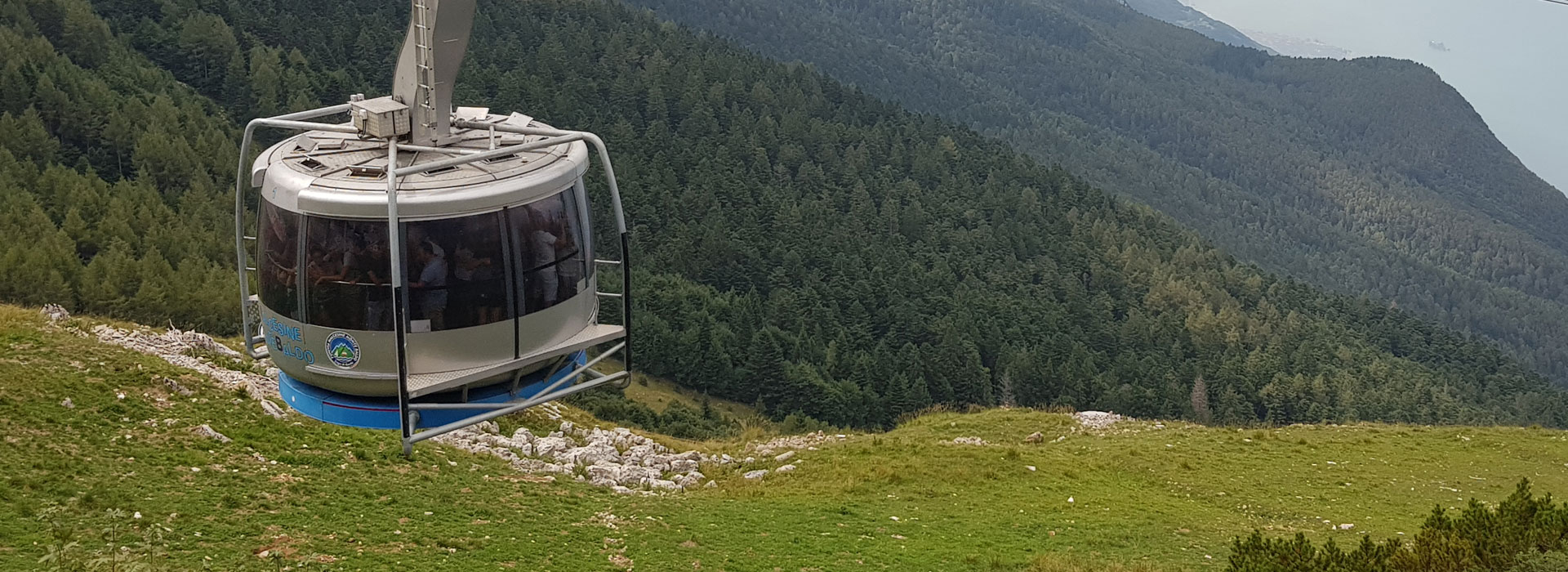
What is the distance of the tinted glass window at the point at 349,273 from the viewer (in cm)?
742

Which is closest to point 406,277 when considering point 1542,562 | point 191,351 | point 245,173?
point 245,173

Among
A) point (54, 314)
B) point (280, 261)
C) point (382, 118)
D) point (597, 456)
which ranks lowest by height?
point (597, 456)

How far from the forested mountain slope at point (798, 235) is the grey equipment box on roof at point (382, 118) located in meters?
42.0

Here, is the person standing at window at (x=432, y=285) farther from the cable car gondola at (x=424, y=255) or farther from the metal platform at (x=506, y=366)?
the metal platform at (x=506, y=366)

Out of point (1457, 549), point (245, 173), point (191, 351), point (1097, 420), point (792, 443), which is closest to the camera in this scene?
point (245, 173)

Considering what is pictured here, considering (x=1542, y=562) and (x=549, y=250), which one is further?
(x=1542, y=562)

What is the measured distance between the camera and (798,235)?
110875 millimetres

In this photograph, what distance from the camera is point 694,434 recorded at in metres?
52.8

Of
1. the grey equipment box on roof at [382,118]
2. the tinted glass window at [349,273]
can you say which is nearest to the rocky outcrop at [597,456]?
the tinted glass window at [349,273]

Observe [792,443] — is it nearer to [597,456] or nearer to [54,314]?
[597,456]

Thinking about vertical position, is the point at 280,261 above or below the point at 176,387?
above

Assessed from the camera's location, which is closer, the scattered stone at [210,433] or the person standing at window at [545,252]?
the person standing at window at [545,252]

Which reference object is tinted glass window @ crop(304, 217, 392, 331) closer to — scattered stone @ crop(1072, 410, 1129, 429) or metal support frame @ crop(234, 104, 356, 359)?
metal support frame @ crop(234, 104, 356, 359)

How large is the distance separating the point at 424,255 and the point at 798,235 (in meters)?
104
